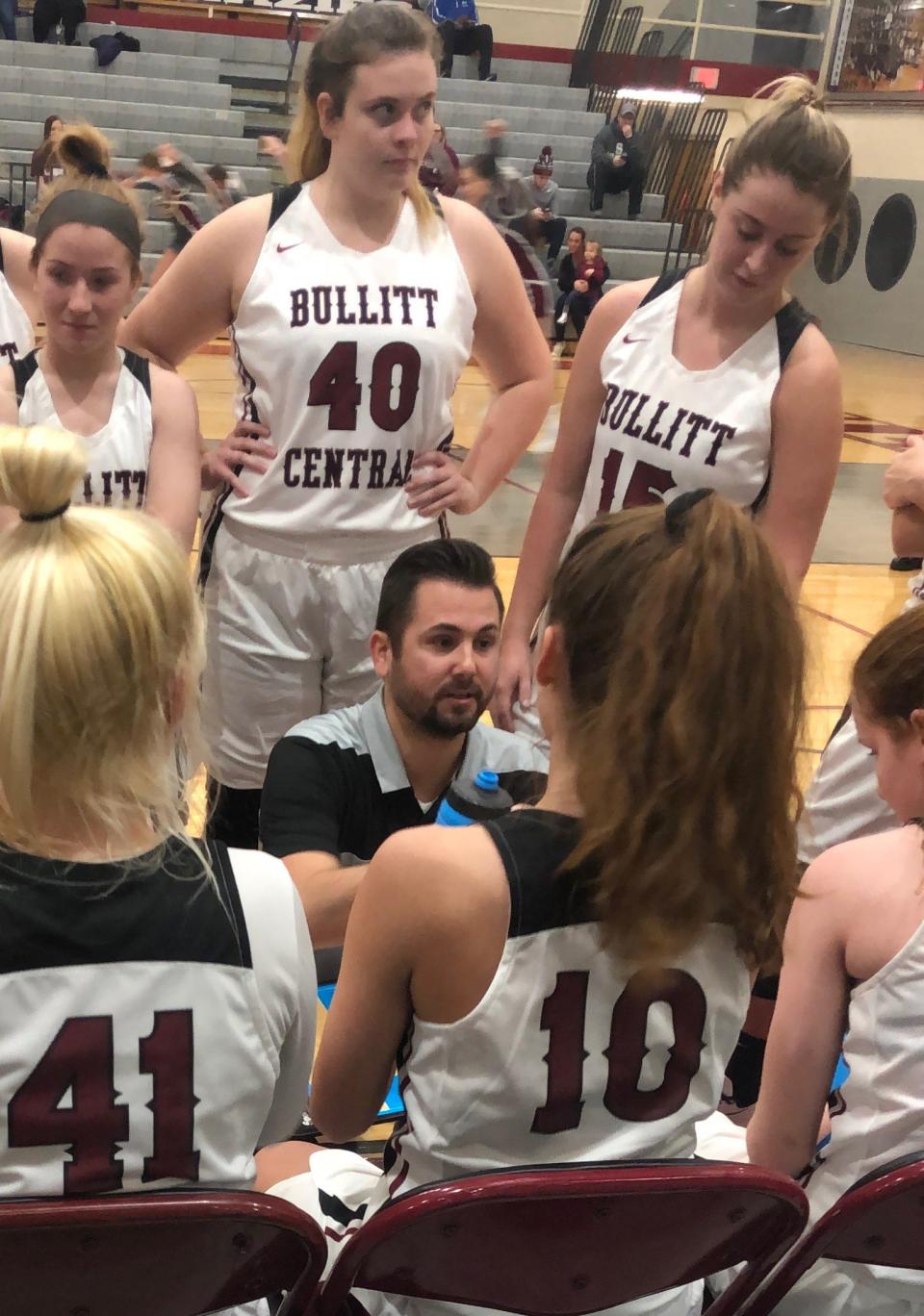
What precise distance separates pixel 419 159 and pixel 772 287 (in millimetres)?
669

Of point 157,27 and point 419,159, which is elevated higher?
point 157,27

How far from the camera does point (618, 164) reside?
50.9ft

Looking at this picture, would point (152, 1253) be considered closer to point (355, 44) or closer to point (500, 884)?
point (500, 884)

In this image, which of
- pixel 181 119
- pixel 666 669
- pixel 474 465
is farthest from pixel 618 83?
pixel 666 669

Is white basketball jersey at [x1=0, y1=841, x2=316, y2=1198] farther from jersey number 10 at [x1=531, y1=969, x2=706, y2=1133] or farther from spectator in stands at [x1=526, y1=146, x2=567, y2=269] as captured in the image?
spectator in stands at [x1=526, y1=146, x2=567, y2=269]

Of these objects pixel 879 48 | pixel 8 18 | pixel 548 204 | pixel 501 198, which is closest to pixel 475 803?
pixel 501 198

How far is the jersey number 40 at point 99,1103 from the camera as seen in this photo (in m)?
1.13

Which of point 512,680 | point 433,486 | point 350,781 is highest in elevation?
point 433,486

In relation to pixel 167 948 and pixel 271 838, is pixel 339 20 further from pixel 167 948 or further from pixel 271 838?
pixel 167 948

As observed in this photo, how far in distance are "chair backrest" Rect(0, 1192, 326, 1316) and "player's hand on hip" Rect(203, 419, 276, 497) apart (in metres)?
1.58

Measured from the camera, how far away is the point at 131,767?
123 centimetres

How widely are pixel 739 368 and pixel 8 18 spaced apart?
1561cm

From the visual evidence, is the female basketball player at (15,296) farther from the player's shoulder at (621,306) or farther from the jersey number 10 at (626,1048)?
the jersey number 10 at (626,1048)

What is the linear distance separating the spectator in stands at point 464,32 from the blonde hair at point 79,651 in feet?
56.3
